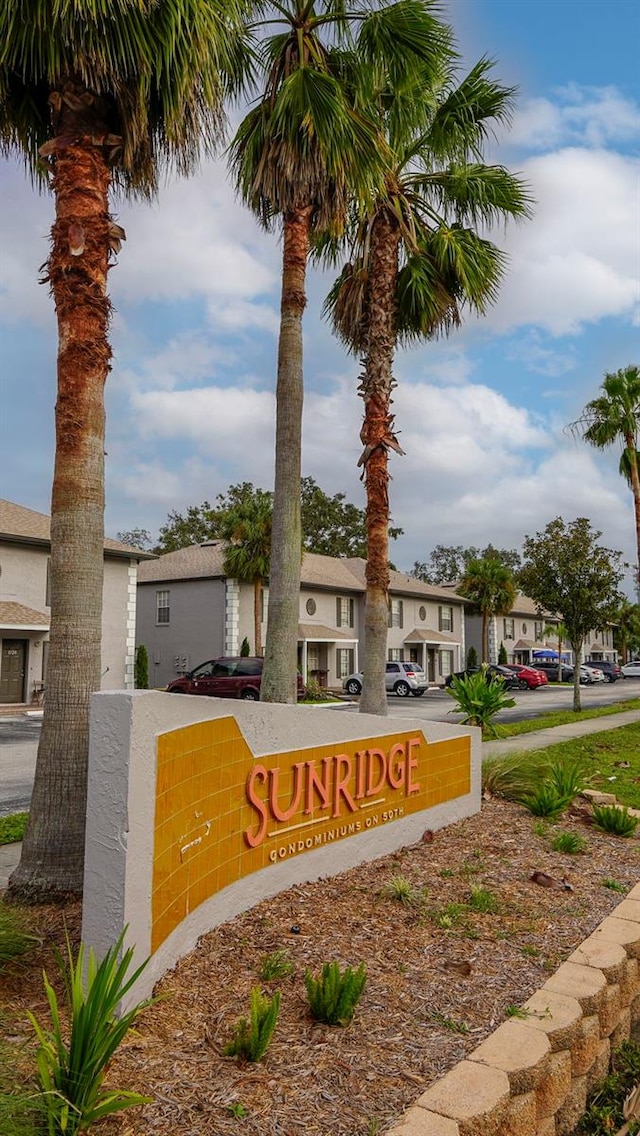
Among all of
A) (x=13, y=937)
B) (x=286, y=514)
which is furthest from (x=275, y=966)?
(x=286, y=514)

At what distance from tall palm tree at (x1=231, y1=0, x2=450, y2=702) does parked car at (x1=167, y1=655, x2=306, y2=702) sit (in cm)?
1825

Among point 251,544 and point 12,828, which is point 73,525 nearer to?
point 12,828

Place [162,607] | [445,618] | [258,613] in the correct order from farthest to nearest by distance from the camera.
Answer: [445,618] < [162,607] < [258,613]

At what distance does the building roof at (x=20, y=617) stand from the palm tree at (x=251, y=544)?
9324 mm

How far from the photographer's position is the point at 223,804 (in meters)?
4.65

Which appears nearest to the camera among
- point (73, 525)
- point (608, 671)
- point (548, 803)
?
point (73, 525)

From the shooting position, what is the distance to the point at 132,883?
12.1ft

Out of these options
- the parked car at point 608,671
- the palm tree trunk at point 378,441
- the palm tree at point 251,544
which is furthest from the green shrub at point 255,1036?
the parked car at point 608,671

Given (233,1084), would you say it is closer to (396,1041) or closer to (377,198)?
(396,1041)

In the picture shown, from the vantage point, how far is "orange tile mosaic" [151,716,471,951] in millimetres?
4031

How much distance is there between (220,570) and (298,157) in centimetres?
2753

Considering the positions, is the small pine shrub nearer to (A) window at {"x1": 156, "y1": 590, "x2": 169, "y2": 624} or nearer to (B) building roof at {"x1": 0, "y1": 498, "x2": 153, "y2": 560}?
(B) building roof at {"x1": 0, "y1": 498, "x2": 153, "y2": 560}

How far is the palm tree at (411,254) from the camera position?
1207 cm

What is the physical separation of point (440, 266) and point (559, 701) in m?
22.9
